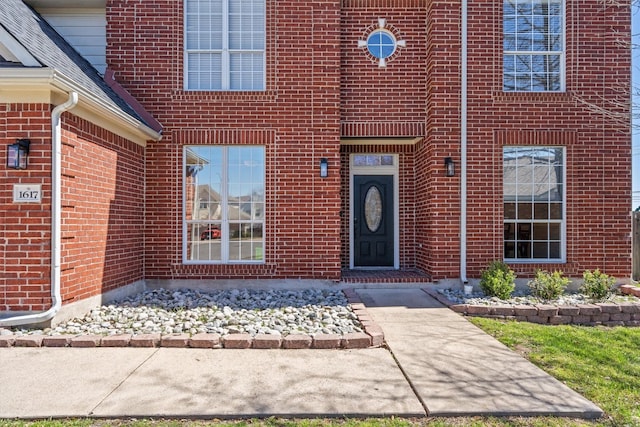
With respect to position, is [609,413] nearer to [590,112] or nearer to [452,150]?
[452,150]

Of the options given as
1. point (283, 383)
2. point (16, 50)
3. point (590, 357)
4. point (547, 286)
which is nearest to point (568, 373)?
point (590, 357)

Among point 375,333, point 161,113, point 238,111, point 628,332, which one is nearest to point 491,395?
point 375,333

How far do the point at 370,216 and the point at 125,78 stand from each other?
18.3 feet

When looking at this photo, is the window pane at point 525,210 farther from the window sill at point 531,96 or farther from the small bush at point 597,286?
the window sill at point 531,96

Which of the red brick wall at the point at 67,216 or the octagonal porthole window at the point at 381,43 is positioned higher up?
the octagonal porthole window at the point at 381,43

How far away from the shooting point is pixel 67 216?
5.34 metres

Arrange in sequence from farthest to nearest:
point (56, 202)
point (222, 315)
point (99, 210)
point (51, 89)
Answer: point (99, 210) → point (222, 315) → point (56, 202) → point (51, 89)

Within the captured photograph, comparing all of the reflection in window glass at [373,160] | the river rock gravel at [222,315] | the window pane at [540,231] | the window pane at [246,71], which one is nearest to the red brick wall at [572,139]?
the window pane at [540,231]

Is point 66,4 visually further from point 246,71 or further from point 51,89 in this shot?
point 51,89

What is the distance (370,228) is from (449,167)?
85.4 inches

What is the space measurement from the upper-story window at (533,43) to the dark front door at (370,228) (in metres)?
3.39

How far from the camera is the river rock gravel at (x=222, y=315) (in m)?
4.98

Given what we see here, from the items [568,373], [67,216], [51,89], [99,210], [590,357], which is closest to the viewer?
[568,373]

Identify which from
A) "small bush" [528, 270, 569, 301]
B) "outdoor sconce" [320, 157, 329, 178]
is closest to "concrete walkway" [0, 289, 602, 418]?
"small bush" [528, 270, 569, 301]
